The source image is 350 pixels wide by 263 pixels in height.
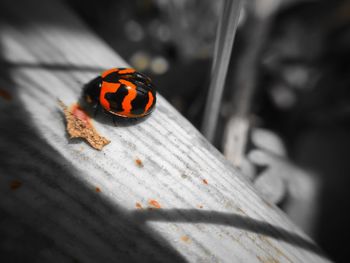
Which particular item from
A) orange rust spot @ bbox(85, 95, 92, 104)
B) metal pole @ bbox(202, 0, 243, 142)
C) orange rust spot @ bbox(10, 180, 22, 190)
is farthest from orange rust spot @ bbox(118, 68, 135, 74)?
orange rust spot @ bbox(10, 180, 22, 190)

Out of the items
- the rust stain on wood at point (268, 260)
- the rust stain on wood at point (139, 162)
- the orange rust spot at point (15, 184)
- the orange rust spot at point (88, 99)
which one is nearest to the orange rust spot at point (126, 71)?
the orange rust spot at point (88, 99)

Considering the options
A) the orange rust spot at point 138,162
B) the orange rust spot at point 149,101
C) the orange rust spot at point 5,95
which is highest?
the orange rust spot at point 5,95

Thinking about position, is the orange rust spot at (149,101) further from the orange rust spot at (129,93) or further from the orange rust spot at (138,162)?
the orange rust spot at (138,162)

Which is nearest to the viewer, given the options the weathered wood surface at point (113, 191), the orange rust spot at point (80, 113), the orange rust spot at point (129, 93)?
the weathered wood surface at point (113, 191)

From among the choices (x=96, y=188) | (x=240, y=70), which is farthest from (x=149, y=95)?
(x=240, y=70)

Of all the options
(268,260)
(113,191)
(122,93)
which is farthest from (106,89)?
(268,260)
